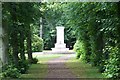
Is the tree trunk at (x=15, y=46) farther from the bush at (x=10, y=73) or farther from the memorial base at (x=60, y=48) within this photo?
the memorial base at (x=60, y=48)

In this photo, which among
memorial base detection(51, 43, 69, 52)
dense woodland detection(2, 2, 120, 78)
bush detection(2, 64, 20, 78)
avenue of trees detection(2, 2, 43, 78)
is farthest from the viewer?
memorial base detection(51, 43, 69, 52)

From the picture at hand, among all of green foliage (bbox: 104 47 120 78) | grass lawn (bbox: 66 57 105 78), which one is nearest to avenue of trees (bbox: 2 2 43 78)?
grass lawn (bbox: 66 57 105 78)

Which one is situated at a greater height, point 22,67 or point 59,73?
point 22,67

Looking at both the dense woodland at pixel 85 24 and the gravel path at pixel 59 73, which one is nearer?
the dense woodland at pixel 85 24

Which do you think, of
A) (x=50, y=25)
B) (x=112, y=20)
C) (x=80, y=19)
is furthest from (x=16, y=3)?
(x=50, y=25)

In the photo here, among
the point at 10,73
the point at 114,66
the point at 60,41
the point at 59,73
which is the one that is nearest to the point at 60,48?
the point at 60,41

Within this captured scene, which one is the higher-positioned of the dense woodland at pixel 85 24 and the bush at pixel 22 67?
the dense woodland at pixel 85 24

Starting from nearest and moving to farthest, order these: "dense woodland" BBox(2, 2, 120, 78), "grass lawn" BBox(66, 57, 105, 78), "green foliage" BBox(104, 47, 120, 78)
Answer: "green foliage" BBox(104, 47, 120, 78)
"dense woodland" BBox(2, 2, 120, 78)
"grass lawn" BBox(66, 57, 105, 78)

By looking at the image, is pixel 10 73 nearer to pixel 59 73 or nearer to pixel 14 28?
pixel 14 28

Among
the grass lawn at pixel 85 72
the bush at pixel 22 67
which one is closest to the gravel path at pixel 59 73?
the grass lawn at pixel 85 72

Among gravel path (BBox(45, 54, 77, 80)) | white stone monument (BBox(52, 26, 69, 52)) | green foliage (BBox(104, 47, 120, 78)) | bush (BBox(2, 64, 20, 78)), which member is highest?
white stone monument (BBox(52, 26, 69, 52))

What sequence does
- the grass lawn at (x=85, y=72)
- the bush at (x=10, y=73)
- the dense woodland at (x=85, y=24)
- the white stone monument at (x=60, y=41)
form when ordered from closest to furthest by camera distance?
the dense woodland at (x=85, y=24), the bush at (x=10, y=73), the grass lawn at (x=85, y=72), the white stone monument at (x=60, y=41)

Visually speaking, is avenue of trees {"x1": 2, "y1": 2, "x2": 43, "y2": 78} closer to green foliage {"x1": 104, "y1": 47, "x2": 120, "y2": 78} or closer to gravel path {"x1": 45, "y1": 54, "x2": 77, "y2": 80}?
gravel path {"x1": 45, "y1": 54, "x2": 77, "y2": 80}

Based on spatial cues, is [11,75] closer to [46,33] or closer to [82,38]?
[82,38]
